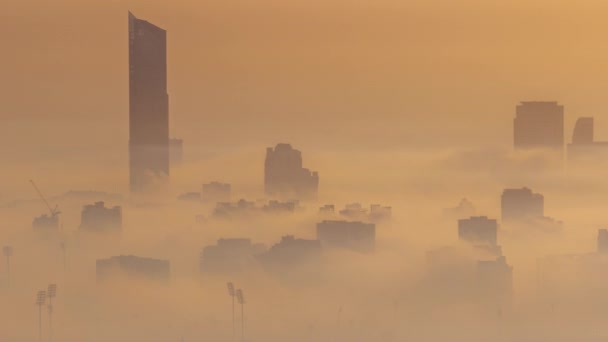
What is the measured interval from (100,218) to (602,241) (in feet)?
37.9

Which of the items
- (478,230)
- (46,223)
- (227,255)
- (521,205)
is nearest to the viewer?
(46,223)

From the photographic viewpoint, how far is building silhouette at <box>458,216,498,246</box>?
38.5m

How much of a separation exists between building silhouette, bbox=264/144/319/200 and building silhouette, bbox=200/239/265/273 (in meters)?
1.40

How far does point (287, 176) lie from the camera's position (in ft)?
117

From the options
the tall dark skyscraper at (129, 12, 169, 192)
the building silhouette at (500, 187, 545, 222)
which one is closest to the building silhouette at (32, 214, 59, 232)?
the tall dark skyscraper at (129, 12, 169, 192)

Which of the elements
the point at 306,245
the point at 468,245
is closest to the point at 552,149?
the point at 468,245

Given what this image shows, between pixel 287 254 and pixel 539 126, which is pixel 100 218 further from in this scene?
pixel 539 126

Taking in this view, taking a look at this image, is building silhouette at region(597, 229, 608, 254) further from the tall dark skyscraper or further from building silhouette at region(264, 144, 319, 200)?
the tall dark skyscraper

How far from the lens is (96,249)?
35.7 meters

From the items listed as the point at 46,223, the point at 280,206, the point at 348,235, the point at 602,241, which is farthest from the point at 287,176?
the point at 602,241

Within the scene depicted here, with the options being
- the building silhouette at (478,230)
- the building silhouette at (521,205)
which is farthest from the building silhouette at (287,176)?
the building silhouette at (521,205)

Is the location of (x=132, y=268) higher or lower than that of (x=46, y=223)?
lower

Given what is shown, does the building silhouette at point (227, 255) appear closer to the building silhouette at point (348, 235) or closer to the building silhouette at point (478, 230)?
the building silhouette at point (348, 235)

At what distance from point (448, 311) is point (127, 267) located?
8.61 m
